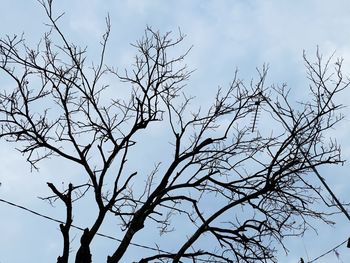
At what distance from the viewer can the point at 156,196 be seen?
901 centimetres

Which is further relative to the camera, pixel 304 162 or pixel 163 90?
pixel 163 90

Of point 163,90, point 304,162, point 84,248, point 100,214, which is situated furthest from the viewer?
point 163,90

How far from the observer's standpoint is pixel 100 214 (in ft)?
27.0

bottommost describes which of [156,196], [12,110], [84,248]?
[84,248]

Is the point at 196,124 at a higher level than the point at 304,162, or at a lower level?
higher

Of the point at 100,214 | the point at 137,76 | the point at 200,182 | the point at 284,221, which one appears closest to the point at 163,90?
the point at 137,76

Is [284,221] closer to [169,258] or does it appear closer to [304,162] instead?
[304,162]

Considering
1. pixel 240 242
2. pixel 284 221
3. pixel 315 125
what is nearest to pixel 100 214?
pixel 240 242

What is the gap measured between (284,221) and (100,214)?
3406 millimetres

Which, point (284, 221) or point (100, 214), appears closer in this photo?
point (100, 214)

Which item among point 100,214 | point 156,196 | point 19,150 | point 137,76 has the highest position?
point 137,76

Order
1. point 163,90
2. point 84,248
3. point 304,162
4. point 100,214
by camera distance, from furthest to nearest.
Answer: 1. point 163,90
2. point 304,162
3. point 100,214
4. point 84,248

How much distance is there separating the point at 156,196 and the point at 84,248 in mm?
1970

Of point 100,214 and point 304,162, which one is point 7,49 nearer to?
point 100,214
